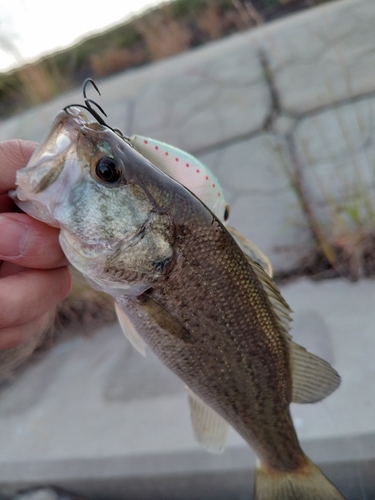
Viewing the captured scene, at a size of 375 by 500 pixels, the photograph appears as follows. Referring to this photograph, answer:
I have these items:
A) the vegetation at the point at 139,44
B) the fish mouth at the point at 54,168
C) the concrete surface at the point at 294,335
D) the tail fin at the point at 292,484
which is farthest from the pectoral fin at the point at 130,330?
the vegetation at the point at 139,44

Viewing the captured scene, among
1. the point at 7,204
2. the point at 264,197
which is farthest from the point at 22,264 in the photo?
the point at 264,197

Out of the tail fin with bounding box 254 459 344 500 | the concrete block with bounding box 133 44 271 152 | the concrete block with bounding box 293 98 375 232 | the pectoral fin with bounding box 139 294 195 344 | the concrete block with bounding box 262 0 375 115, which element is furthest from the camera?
the concrete block with bounding box 133 44 271 152

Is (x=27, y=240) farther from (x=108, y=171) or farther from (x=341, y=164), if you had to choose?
(x=341, y=164)

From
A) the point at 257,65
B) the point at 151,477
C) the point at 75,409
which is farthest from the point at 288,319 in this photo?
the point at 257,65

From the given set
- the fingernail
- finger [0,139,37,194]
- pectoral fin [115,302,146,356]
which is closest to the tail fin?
pectoral fin [115,302,146,356]

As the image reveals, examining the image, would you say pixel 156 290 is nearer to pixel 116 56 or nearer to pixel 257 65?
pixel 257 65

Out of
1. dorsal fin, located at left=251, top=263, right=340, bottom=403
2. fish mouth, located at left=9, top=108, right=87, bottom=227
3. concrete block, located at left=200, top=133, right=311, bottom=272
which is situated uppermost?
fish mouth, located at left=9, top=108, right=87, bottom=227

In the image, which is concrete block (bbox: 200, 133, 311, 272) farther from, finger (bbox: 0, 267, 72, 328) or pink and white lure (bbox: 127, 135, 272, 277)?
finger (bbox: 0, 267, 72, 328)
